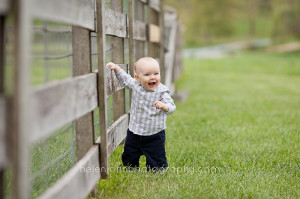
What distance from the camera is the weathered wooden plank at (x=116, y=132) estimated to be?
3444mm

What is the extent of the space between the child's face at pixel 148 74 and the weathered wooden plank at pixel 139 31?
1498mm

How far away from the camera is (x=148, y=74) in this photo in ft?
11.2

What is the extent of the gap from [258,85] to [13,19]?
10.9 metres

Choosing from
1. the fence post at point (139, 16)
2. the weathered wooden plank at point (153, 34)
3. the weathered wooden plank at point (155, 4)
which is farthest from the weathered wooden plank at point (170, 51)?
the fence post at point (139, 16)

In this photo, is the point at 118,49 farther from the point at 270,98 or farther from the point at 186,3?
the point at 186,3

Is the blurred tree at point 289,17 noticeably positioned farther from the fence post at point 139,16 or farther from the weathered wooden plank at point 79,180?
the weathered wooden plank at point 79,180

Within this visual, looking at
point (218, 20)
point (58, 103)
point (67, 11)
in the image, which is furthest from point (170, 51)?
point (218, 20)

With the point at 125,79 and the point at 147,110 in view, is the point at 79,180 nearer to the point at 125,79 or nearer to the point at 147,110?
the point at 147,110

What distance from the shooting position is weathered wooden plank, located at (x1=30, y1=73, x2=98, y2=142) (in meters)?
1.76

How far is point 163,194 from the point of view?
2996 millimetres

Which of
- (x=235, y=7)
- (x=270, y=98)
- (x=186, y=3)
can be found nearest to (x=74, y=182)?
(x=270, y=98)

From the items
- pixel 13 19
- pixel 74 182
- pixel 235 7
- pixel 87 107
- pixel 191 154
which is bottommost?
pixel 191 154

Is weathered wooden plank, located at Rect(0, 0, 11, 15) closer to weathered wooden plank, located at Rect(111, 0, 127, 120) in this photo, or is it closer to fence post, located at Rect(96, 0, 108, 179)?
fence post, located at Rect(96, 0, 108, 179)

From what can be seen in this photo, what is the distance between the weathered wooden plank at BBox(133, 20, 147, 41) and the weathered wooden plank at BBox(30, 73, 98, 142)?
7.60 feet
